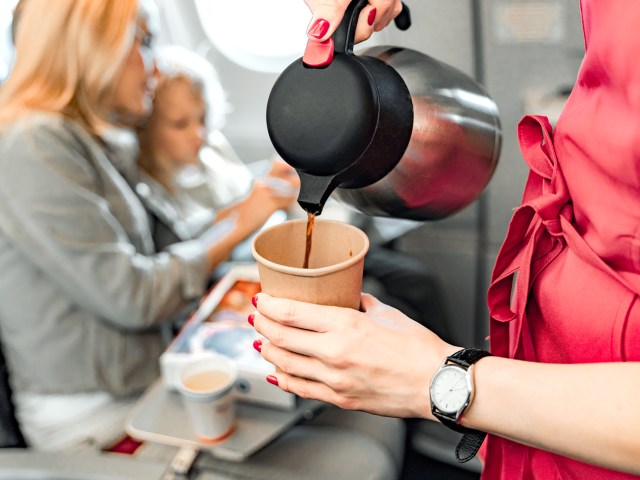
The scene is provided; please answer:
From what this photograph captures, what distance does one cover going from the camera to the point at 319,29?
57cm

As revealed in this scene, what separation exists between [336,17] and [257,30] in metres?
1.97

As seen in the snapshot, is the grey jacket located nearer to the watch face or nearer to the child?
the child

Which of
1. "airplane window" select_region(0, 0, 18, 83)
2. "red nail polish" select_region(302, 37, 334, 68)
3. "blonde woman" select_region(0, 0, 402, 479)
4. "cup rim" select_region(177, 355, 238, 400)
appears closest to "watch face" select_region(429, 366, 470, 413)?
"red nail polish" select_region(302, 37, 334, 68)

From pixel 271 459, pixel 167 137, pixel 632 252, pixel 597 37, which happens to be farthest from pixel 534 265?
pixel 167 137

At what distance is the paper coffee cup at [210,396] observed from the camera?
3.32 ft

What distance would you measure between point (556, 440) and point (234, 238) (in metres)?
1.13

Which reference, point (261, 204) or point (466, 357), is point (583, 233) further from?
point (261, 204)

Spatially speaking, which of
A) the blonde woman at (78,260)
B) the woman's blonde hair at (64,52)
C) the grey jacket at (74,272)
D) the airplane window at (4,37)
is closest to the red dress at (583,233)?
the blonde woman at (78,260)

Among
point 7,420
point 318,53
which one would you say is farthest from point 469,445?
point 7,420

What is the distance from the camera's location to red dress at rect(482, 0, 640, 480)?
1.68 feet

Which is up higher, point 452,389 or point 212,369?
point 452,389

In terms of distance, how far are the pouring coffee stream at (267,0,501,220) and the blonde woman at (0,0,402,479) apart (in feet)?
2.08

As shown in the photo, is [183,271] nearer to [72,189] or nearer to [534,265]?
[72,189]

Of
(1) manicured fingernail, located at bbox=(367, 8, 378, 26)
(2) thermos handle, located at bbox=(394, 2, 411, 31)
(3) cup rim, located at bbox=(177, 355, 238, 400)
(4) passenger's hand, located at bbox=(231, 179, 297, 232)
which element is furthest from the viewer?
(4) passenger's hand, located at bbox=(231, 179, 297, 232)
